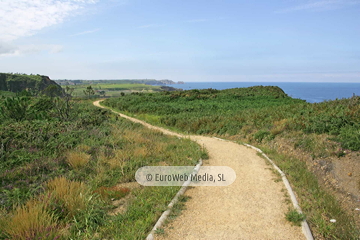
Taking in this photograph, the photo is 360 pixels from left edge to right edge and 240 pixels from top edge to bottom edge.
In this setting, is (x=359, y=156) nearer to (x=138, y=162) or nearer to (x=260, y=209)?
(x=260, y=209)

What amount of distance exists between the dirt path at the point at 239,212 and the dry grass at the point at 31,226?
79.7 inches

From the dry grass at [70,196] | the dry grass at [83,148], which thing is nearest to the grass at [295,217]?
the dry grass at [70,196]

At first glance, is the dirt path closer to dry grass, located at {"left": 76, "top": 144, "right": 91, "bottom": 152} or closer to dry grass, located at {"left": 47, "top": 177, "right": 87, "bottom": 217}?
dry grass, located at {"left": 47, "top": 177, "right": 87, "bottom": 217}

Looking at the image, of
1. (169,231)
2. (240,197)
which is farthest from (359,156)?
(169,231)

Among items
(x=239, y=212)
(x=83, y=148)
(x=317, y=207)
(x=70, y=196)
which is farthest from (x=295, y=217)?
(x=83, y=148)

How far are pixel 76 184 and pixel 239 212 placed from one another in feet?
13.4

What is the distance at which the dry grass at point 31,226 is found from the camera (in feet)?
14.1

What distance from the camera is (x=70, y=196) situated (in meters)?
5.54


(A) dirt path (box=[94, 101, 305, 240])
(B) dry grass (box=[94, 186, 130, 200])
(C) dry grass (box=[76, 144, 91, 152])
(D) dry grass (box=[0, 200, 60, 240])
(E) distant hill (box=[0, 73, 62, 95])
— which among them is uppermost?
(E) distant hill (box=[0, 73, 62, 95])

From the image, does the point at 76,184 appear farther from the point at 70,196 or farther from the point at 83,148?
the point at 83,148

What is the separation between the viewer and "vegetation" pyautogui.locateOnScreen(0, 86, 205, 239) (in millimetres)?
4719

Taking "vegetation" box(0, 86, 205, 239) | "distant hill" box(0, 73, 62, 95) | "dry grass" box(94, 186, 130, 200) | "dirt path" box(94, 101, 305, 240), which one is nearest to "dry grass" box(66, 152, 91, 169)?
"vegetation" box(0, 86, 205, 239)

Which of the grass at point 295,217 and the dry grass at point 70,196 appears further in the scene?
the dry grass at point 70,196

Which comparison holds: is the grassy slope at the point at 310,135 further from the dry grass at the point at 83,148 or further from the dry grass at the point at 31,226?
the dry grass at the point at 83,148
